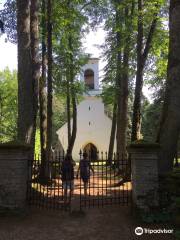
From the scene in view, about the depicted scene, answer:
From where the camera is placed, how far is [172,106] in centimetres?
903

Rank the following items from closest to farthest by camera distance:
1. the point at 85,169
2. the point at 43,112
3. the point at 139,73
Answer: the point at 85,169
the point at 139,73
the point at 43,112

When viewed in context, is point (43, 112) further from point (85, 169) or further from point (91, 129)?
point (91, 129)

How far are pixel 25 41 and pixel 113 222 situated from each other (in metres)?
6.35

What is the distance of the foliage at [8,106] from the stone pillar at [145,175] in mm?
30069

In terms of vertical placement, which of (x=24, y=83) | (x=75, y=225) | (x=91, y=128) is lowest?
(x=75, y=225)

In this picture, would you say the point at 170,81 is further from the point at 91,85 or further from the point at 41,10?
the point at 91,85

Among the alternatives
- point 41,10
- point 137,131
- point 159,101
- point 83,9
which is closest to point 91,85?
point 159,101

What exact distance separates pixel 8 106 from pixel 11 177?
2995 centimetres

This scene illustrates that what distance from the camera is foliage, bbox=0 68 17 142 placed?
1474 inches

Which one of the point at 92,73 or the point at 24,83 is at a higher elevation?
the point at 92,73

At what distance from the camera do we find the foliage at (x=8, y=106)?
37438mm

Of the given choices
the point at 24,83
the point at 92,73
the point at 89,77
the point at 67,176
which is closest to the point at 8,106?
the point at 89,77

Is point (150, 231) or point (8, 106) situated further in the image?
point (8, 106)

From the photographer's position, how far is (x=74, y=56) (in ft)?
77.3
